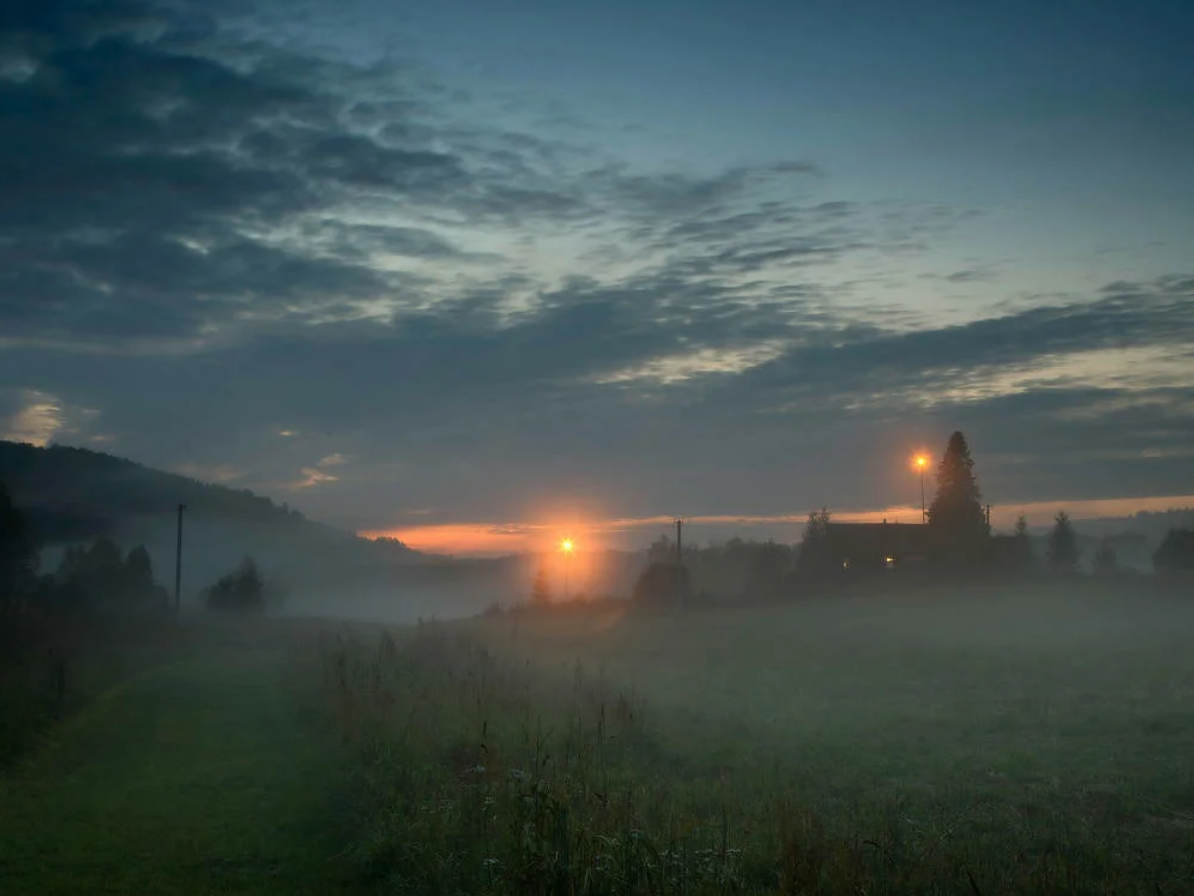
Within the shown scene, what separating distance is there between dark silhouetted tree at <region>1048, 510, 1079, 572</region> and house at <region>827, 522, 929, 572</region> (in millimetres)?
28396

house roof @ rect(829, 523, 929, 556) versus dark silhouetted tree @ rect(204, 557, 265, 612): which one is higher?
house roof @ rect(829, 523, 929, 556)

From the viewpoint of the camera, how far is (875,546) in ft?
275

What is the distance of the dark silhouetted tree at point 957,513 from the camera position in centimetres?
8512

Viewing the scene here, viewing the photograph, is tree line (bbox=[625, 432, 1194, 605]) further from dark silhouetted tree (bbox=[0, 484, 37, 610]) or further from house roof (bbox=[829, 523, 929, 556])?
dark silhouetted tree (bbox=[0, 484, 37, 610])

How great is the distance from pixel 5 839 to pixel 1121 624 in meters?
56.3

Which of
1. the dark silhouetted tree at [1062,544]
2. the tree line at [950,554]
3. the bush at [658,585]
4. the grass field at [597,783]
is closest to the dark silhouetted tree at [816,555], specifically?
the tree line at [950,554]

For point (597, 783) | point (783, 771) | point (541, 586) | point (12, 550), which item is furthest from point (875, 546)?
point (597, 783)

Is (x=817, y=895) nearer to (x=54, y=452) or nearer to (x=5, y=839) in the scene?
(x=5, y=839)

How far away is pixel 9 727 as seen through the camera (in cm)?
1692

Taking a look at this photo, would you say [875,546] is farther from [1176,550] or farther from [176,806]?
[176,806]

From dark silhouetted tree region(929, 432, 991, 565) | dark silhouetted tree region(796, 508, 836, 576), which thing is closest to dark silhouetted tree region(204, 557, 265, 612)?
dark silhouetted tree region(796, 508, 836, 576)

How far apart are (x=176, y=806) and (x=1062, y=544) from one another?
109132mm

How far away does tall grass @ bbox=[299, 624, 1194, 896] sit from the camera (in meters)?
9.03

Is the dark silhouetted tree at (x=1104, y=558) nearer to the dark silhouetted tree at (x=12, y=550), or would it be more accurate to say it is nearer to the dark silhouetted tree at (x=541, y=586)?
the dark silhouetted tree at (x=541, y=586)
